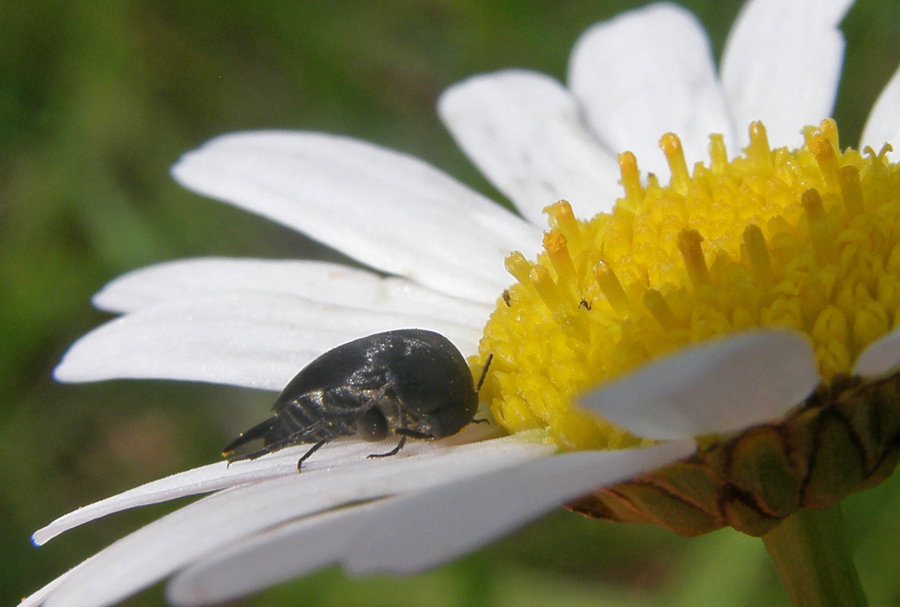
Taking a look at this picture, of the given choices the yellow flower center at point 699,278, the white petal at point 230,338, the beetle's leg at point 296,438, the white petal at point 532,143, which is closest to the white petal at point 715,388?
the yellow flower center at point 699,278

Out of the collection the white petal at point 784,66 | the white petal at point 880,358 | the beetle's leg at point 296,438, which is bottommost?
the beetle's leg at point 296,438

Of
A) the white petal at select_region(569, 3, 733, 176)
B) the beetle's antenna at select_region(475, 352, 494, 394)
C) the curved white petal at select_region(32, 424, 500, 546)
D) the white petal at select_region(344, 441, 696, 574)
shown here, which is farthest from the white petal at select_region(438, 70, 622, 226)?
the white petal at select_region(344, 441, 696, 574)

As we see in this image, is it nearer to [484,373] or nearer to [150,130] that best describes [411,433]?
[484,373]

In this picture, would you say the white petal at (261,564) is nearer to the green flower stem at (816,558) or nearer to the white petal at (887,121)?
the green flower stem at (816,558)

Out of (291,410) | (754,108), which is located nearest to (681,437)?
(291,410)

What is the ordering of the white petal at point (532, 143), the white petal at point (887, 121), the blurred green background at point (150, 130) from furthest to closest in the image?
the blurred green background at point (150, 130) → the white petal at point (532, 143) → the white petal at point (887, 121)

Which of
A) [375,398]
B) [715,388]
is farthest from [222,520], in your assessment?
[715,388]

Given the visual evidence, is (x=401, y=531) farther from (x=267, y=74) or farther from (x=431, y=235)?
(x=267, y=74)

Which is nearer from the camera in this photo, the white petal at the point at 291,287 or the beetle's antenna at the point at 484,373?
the beetle's antenna at the point at 484,373

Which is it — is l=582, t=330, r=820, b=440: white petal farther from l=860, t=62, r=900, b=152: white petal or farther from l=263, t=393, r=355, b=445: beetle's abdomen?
l=860, t=62, r=900, b=152: white petal
